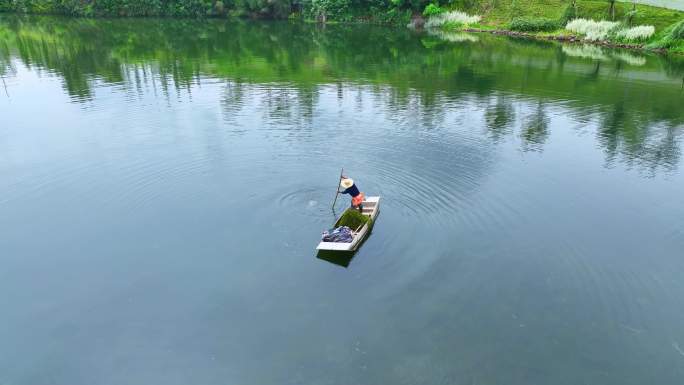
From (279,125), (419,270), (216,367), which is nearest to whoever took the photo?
(216,367)

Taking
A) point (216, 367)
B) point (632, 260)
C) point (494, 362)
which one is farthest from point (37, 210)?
point (632, 260)

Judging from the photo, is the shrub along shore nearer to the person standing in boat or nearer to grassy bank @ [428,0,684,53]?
grassy bank @ [428,0,684,53]

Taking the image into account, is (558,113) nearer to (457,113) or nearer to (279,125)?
(457,113)

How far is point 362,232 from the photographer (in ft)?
66.9

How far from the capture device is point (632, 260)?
65.3 feet

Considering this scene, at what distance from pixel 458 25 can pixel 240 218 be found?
87.2 meters

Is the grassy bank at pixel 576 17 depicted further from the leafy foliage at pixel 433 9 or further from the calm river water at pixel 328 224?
the calm river water at pixel 328 224

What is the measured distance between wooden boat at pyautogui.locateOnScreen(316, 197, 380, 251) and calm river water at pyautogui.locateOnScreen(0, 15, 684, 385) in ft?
2.78

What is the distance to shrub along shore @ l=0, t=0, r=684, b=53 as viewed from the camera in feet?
242

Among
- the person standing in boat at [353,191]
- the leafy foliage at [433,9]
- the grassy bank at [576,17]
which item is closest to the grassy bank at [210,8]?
the leafy foliage at [433,9]

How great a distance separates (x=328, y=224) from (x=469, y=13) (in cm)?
9078

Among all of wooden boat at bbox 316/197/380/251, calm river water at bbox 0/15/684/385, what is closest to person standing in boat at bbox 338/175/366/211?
wooden boat at bbox 316/197/380/251

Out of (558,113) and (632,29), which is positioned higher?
(632,29)

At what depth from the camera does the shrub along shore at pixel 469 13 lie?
73.6 meters
